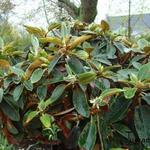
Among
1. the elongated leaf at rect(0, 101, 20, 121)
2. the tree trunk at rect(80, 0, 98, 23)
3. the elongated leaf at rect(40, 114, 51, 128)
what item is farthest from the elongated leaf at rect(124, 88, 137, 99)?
the tree trunk at rect(80, 0, 98, 23)

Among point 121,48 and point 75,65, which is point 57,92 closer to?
point 75,65

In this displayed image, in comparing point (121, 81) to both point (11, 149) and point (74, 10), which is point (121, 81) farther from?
point (74, 10)

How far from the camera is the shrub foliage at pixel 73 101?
1.06 metres

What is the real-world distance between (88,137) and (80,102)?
0.10 m

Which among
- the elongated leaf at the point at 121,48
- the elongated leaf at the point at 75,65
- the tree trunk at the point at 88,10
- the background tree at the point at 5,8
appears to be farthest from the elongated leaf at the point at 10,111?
the background tree at the point at 5,8

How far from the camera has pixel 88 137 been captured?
106 cm

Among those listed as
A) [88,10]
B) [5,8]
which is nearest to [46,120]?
[88,10]

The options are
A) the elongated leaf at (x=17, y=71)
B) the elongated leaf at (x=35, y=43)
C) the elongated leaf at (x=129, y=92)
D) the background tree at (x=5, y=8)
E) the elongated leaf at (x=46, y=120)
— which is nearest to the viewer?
the elongated leaf at (x=129, y=92)

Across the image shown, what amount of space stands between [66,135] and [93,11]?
2.81 m

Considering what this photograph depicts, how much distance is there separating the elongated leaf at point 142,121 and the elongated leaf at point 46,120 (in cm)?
22

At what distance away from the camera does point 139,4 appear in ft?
28.0

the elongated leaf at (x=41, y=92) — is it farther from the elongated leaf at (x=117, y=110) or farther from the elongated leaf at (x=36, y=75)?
the elongated leaf at (x=117, y=110)

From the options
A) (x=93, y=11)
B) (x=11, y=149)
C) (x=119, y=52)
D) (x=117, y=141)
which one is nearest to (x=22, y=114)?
(x=117, y=141)

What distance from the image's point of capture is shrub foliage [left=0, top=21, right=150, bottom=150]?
1.06m
